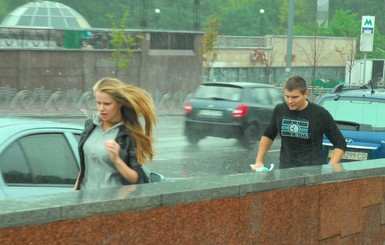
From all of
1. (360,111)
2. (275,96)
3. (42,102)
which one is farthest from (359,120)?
(42,102)

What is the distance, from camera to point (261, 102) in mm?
20891

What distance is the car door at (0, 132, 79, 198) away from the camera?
18.6ft

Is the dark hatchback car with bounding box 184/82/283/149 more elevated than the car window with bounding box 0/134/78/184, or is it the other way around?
the car window with bounding box 0/134/78/184

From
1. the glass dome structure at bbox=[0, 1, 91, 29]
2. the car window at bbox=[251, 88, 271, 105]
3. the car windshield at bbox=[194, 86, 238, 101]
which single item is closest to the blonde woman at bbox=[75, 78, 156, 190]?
the car windshield at bbox=[194, 86, 238, 101]

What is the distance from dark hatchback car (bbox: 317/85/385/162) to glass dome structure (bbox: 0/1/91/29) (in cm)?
4058

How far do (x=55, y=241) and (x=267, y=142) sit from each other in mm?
3650

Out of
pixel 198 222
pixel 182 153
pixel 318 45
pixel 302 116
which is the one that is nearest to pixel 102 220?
pixel 198 222

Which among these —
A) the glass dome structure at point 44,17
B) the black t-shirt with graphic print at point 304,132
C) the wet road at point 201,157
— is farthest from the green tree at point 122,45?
the black t-shirt with graphic print at point 304,132

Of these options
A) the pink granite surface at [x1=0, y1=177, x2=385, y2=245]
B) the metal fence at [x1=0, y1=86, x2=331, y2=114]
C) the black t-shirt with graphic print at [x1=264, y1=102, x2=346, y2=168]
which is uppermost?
the black t-shirt with graphic print at [x1=264, y1=102, x2=346, y2=168]

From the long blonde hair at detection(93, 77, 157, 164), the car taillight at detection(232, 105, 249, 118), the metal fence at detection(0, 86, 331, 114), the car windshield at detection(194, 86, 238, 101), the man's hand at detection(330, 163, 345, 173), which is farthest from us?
the metal fence at detection(0, 86, 331, 114)

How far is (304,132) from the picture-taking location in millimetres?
6934

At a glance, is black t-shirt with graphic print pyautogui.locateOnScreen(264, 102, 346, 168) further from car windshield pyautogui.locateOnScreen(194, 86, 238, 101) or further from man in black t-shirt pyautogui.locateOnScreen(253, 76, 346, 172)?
car windshield pyautogui.locateOnScreen(194, 86, 238, 101)

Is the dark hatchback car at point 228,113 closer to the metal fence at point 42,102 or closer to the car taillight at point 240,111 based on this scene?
the car taillight at point 240,111

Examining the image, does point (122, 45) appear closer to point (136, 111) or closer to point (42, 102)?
point (42, 102)
